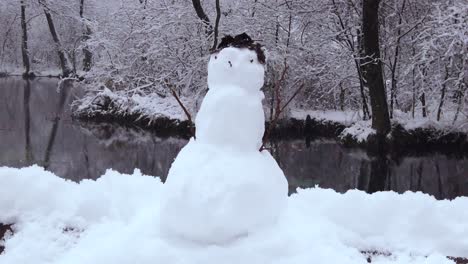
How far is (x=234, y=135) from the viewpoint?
10.5 ft

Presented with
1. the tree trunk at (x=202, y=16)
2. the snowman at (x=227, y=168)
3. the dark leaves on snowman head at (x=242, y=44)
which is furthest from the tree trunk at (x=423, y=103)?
the snowman at (x=227, y=168)

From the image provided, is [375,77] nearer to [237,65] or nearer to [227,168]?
[237,65]

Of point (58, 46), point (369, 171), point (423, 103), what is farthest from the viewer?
point (58, 46)

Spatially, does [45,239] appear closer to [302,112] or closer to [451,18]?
[451,18]

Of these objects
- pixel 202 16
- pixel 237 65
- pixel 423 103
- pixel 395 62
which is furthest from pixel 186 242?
pixel 202 16

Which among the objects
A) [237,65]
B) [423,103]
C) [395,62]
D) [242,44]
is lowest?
[423,103]

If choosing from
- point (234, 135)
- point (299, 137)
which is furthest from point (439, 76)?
point (234, 135)

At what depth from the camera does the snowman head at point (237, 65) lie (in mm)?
3244

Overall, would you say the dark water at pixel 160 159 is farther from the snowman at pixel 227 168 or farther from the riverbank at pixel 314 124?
the snowman at pixel 227 168

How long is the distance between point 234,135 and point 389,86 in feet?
38.0

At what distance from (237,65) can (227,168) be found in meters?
0.68

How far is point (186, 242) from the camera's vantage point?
3113 mm

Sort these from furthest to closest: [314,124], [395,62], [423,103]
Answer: [314,124]
[423,103]
[395,62]

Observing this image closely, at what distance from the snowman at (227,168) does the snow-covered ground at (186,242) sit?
0.13 meters
